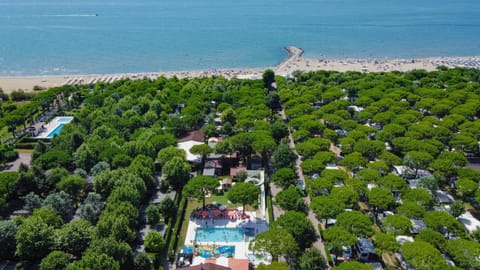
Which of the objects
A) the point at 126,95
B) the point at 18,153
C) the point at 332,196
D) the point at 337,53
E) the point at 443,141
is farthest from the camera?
the point at 337,53

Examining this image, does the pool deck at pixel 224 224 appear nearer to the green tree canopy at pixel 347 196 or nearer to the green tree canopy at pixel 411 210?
the green tree canopy at pixel 347 196

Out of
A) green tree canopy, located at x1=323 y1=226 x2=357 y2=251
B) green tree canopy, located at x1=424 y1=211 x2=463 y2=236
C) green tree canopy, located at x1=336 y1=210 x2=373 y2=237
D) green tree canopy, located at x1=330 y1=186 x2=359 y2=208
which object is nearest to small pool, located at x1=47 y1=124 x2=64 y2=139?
green tree canopy, located at x1=330 y1=186 x2=359 y2=208

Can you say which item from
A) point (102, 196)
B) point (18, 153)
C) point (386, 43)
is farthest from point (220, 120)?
point (386, 43)

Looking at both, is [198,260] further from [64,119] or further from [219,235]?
[64,119]

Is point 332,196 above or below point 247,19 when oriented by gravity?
below

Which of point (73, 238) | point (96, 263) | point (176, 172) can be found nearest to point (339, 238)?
point (96, 263)

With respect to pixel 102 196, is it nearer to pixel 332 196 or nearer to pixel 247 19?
pixel 332 196

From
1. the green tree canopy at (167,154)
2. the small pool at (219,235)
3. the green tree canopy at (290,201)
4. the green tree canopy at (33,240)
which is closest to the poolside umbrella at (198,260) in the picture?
the small pool at (219,235)
